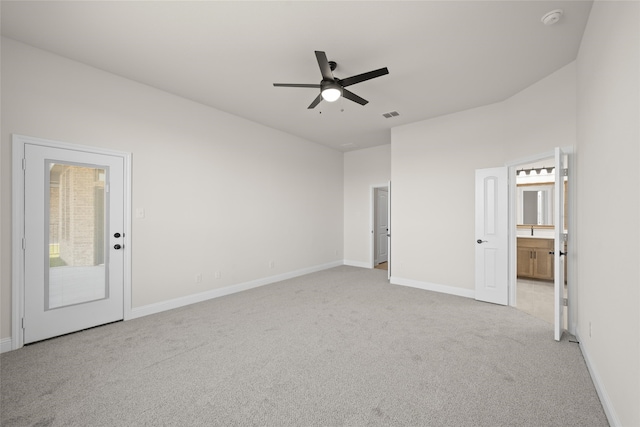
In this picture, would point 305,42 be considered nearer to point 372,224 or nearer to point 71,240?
point 71,240

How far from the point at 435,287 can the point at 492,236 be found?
1335 millimetres

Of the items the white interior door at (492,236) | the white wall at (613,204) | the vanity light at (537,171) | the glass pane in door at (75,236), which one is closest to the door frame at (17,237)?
the glass pane in door at (75,236)

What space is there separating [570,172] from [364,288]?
3.39 metres

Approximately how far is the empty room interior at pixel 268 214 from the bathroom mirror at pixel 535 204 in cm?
109

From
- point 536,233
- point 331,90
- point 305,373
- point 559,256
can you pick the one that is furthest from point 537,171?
point 305,373

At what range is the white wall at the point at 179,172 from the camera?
115 inches

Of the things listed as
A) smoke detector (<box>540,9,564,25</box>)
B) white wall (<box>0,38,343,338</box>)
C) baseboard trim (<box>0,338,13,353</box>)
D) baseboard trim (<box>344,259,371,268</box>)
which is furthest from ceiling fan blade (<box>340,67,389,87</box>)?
baseboard trim (<box>344,259,371,268</box>)

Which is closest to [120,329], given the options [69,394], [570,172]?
[69,394]

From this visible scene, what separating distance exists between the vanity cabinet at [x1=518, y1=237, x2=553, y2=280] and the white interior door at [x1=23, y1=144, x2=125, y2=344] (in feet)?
24.0

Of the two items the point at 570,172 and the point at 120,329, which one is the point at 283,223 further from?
the point at 570,172

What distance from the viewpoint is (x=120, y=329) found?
128 inches

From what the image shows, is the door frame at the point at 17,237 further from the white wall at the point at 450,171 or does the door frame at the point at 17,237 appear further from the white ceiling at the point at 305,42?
the white wall at the point at 450,171

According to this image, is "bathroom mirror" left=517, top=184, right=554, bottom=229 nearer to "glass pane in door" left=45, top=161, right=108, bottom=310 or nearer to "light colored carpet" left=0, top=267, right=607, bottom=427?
"light colored carpet" left=0, top=267, right=607, bottom=427

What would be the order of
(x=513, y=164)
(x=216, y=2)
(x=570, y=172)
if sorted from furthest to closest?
1. (x=513, y=164)
2. (x=570, y=172)
3. (x=216, y=2)
